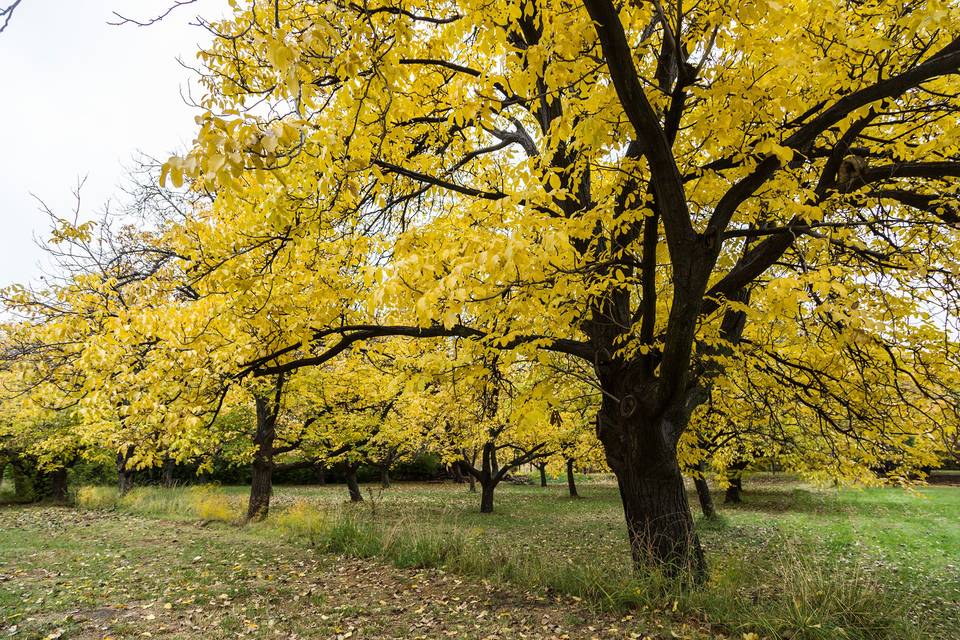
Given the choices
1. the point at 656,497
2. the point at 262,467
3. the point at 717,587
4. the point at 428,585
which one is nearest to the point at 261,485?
the point at 262,467

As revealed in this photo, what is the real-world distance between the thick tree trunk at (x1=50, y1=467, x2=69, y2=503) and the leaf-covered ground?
38.7 feet

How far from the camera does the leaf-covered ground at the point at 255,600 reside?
15.0 ft

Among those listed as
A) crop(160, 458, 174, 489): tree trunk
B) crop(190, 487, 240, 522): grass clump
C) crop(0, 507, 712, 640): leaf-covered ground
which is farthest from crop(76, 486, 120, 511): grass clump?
crop(0, 507, 712, 640): leaf-covered ground

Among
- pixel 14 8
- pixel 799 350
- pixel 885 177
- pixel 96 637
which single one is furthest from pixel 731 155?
Result: pixel 96 637

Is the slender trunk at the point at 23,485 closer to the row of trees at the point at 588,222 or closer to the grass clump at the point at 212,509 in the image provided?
the grass clump at the point at 212,509

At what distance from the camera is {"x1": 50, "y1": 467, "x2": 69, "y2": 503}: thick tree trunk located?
18.0 meters

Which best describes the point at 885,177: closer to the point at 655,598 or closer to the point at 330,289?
the point at 655,598

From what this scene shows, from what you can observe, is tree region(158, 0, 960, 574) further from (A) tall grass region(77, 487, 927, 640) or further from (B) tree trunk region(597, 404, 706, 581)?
(A) tall grass region(77, 487, 927, 640)

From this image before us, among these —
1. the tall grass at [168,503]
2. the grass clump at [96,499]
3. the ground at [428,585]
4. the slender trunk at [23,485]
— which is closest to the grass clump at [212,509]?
the tall grass at [168,503]

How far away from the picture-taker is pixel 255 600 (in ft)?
18.3

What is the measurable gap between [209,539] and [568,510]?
11547 millimetres

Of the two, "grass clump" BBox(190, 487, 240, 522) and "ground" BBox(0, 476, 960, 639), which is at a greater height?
"ground" BBox(0, 476, 960, 639)

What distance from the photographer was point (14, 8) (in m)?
1.93

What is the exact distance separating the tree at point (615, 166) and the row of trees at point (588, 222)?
0.03 m
